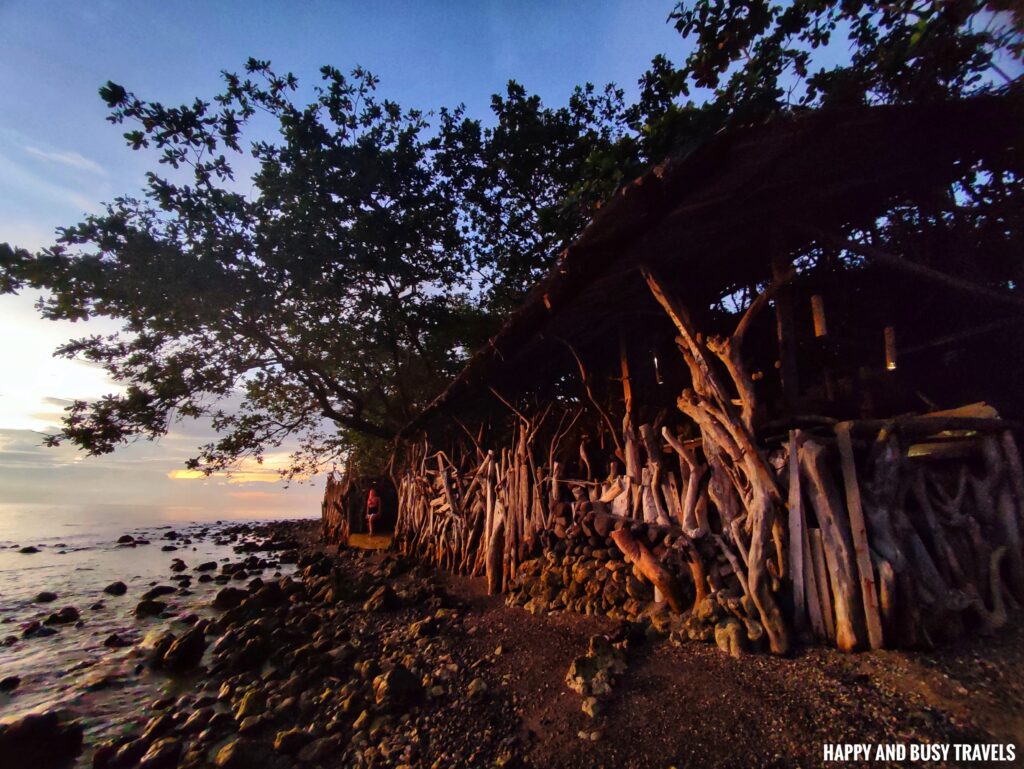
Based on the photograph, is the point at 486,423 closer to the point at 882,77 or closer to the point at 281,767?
the point at 281,767

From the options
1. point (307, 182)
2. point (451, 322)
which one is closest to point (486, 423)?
point (451, 322)

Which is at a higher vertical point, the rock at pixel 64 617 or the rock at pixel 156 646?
the rock at pixel 156 646

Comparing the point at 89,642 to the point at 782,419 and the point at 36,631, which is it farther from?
the point at 782,419

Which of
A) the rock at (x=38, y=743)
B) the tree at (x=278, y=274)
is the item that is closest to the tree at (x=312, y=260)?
the tree at (x=278, y=274)

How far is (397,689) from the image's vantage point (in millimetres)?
4402

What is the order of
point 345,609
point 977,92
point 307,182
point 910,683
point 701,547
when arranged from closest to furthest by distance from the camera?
point 910,683, point 977,92, point 701,547, point 345,609, point 307,182

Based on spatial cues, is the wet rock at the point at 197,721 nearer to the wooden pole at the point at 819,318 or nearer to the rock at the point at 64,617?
the rock at the point at 64,617

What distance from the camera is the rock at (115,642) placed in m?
7.67

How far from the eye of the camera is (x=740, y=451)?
→ 15.6ft

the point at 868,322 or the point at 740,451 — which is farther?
the point at 868,322

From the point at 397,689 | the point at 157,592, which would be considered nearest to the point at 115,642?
the point at 157,592

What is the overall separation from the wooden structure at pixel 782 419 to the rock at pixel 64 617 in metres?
8.48

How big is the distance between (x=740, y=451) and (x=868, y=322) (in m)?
3.30

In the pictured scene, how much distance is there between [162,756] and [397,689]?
1.98 m
